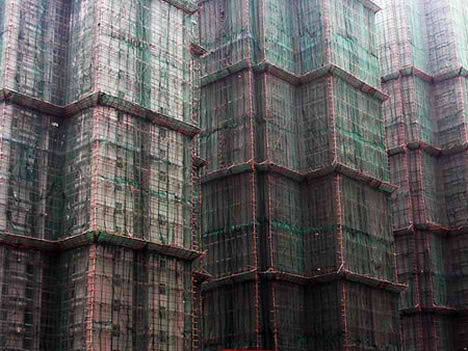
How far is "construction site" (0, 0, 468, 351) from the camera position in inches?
2269

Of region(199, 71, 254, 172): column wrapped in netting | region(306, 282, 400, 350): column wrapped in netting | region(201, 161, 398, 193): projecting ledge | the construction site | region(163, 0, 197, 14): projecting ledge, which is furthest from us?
→ region(199, 71, 254, 172): column wrapped in netting

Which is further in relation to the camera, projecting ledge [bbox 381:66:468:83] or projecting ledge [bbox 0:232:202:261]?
Result: projecting ledge [bbox 381:66:468:83]

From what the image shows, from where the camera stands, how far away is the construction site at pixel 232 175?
189 feet

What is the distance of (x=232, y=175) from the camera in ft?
243

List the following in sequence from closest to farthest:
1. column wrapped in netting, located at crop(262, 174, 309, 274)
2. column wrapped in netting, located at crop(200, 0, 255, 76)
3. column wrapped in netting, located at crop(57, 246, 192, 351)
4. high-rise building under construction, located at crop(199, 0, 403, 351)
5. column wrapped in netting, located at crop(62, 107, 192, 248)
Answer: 1. column wrapped in netting, located at crop(57, 246, 192, 351)
2. column wrapped in netting, located at crop(62, 107, 192, 248)
3. high-rise building under construction, located at crop(199, 0, 403, 351)
4. column wrapped in netting, located at crop(262, 174, 309, 274)
5. column wrapped in netting, located at crop(200, 0, 255, 76)

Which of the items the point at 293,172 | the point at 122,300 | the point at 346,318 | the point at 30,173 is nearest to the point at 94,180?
the point at 30,173

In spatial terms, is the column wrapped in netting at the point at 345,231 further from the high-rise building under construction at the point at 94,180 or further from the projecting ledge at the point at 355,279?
the high-rise building under construction at the point at 94,180

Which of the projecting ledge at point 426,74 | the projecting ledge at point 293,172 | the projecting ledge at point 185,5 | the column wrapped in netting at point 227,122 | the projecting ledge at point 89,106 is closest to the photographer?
the projecting ledge at point 89,106

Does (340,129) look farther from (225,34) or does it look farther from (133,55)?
(133,55)

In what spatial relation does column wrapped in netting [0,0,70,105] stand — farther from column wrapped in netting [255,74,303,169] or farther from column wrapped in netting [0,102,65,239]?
column wrapped in netting [255,74,303,169]

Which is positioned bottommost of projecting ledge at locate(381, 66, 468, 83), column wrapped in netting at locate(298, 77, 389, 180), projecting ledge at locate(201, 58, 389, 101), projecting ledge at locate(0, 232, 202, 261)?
projecting ledge at locate(0, 232, 202, 261)

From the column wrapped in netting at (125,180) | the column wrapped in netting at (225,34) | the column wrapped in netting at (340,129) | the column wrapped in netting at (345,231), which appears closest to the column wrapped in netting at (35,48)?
the column wrapped in netting at (125,180)

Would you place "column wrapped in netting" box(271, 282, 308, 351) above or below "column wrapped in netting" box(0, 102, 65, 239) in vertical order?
below

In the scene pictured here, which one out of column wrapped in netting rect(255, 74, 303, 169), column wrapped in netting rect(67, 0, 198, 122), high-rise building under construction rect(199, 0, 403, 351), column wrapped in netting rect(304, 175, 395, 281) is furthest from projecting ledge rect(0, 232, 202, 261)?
column wrapped in netting rect(255, 74, 303, 169)
